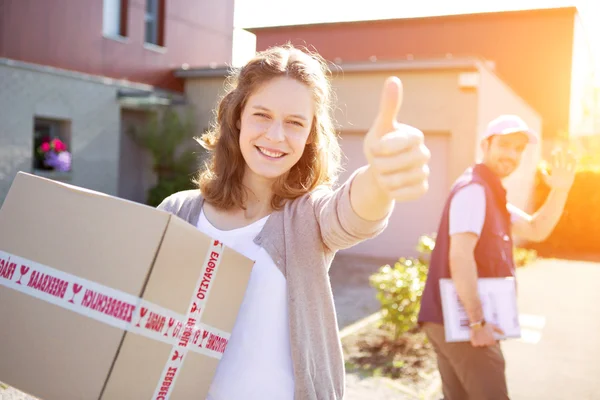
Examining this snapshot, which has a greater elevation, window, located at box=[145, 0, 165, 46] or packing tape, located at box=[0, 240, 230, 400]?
window, located at box=[145, 0, 165, 46]

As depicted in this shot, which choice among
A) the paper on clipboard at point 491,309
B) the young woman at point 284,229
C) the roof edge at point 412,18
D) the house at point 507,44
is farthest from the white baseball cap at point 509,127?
the roof edge at point 412,18

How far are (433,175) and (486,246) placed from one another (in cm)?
813

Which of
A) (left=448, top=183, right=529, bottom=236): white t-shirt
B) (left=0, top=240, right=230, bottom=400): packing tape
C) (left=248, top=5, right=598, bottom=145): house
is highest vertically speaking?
(left=248, top=5, right=598, bottom=145): house

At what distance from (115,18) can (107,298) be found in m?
10.8

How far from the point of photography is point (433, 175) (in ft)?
35.0

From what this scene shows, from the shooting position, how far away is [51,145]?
9320mm

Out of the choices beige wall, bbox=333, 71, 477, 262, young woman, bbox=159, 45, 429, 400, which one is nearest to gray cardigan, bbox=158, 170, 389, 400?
young woman, bbox=159, 45, 429, 400

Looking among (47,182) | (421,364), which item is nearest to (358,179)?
(47,182)

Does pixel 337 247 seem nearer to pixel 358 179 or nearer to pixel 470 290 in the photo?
pixel 358 179

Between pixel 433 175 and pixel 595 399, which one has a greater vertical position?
pixel 433 175

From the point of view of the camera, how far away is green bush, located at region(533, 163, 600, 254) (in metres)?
13.9

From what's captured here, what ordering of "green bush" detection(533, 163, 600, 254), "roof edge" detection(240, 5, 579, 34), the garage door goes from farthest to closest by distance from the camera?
"roof edge" detection(240, 5, 579, 34) < "green bush" detection(533, 163, 600, 254) < the garage door

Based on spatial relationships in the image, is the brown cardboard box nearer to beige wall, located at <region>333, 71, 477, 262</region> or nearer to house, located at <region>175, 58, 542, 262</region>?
house, located at <region>175, 58, 542, 262</region>

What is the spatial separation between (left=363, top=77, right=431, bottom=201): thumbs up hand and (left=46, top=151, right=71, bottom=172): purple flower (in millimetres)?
9031
